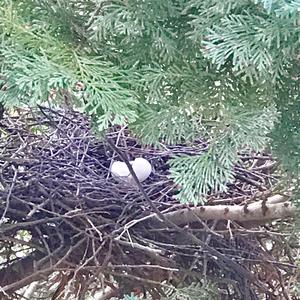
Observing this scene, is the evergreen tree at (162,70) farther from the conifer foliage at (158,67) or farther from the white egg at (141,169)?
the white egg at (141,169)

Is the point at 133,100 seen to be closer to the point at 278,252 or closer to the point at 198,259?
the point at 198,259

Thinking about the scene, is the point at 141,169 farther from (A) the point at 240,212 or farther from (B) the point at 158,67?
(B) the point at 158,67

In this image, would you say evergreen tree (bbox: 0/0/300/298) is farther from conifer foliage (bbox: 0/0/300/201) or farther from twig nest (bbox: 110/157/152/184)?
twig nest (bbox: 110/157/152/184)

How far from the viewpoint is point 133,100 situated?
47cm

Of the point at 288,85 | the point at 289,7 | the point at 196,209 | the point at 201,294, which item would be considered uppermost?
the point at 289,7

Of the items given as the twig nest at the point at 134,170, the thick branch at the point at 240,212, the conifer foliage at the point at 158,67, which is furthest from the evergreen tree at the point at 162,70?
the twig nest at the point at 134,170

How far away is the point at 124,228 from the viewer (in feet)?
3.09

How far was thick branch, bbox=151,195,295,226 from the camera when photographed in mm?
879

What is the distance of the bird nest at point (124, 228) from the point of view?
0.98 m

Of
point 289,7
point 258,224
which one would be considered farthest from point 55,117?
point 289,7

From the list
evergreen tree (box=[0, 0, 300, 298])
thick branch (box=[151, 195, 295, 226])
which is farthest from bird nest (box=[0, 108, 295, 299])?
evergreen tree (box=[0, 0, 300, 298])

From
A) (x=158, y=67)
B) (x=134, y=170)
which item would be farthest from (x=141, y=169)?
(x=158, y=67)

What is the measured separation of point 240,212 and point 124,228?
0.59ft

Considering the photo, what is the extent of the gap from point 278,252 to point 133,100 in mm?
799
